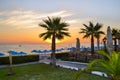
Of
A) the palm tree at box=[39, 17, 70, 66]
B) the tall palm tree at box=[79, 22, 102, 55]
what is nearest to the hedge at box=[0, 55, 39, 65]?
the palm tree at box=[39, 17, 70, 66]

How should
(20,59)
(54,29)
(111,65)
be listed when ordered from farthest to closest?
(20,59) → (54,29) → (111,65)

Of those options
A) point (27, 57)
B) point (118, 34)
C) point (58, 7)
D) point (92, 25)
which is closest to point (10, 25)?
point (27, 57)

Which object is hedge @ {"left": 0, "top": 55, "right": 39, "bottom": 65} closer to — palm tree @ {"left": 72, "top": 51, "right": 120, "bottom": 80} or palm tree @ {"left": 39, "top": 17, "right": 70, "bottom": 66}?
palm tree @ {"left": 39, "top": 17, "right": 70, "bottom": 66}

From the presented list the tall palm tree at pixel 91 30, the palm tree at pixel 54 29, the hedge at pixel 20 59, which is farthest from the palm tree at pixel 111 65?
the tall palm tree at pixel 91 30

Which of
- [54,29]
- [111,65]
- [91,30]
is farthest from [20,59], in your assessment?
[111,65]

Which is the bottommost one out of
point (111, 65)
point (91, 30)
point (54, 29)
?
point (111, 65)

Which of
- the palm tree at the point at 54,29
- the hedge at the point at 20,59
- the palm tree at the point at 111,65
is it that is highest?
the palm tree at the point at 54,29

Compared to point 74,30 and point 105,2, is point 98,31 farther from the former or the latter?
point 105,2

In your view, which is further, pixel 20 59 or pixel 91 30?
pixel 91 30

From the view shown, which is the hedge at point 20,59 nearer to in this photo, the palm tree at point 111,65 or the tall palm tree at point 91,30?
the tall palm tree at point 91,30

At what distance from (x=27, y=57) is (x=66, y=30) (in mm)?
8791

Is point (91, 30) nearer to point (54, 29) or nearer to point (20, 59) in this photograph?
point (54, 29)

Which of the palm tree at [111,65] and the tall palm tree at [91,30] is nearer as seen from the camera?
the palm tree at [111,65]

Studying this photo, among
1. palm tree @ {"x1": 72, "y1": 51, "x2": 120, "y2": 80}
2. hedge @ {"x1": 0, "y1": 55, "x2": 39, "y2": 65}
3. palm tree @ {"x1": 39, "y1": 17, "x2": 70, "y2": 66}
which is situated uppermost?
palm tree @ {"x1": 39, "y1": 17, "x2": 70, "y2": 66}
